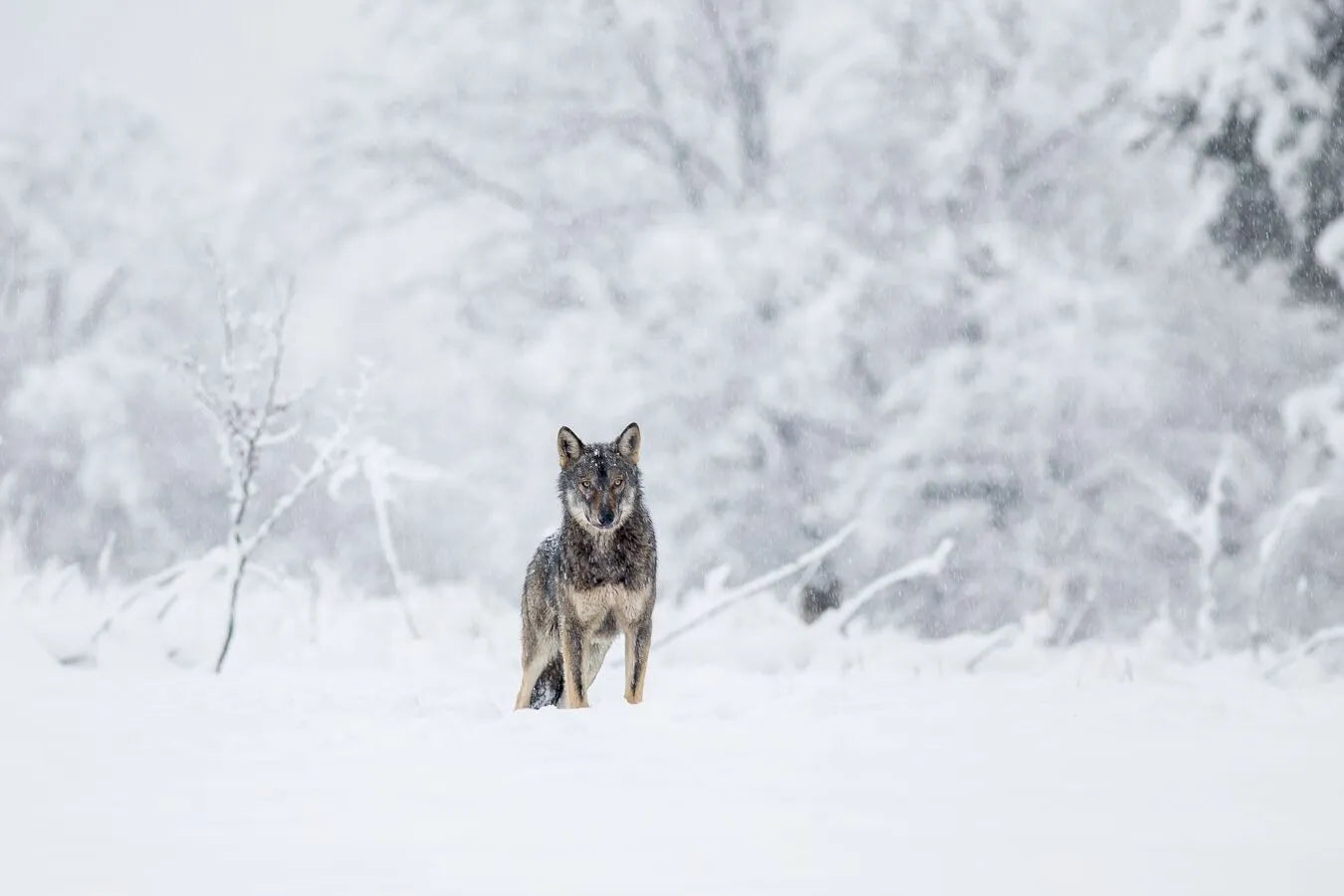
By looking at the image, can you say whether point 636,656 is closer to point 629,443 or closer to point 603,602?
point 603,602

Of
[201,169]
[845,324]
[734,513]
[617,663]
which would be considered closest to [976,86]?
[845,324]

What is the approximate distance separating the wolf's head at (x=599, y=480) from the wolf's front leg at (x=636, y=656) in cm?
56

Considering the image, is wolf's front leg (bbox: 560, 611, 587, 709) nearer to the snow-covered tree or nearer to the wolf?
the wolf

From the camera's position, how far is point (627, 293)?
13.9 meters

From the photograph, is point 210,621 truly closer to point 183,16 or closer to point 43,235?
point 43,235

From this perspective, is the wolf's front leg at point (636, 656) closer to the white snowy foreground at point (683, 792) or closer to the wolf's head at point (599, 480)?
the white snowy foreground at point (683, 792)

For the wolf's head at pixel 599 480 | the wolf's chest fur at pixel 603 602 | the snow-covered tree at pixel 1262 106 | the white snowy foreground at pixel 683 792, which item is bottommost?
the white snowy foreground at pixel 683 792

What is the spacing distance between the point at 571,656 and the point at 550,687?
530 millimetres

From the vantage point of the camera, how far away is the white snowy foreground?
3635 mm

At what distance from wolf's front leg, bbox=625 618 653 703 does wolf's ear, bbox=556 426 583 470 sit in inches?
35.5

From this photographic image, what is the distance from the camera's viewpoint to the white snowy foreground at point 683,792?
3.63 m

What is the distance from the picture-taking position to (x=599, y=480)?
663 centimetres

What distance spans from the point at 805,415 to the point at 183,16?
77.5 ft

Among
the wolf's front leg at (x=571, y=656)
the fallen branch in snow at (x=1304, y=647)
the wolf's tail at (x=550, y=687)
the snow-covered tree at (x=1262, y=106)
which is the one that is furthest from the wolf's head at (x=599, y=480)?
the snow-covered tree at (x=1262, y=106)
